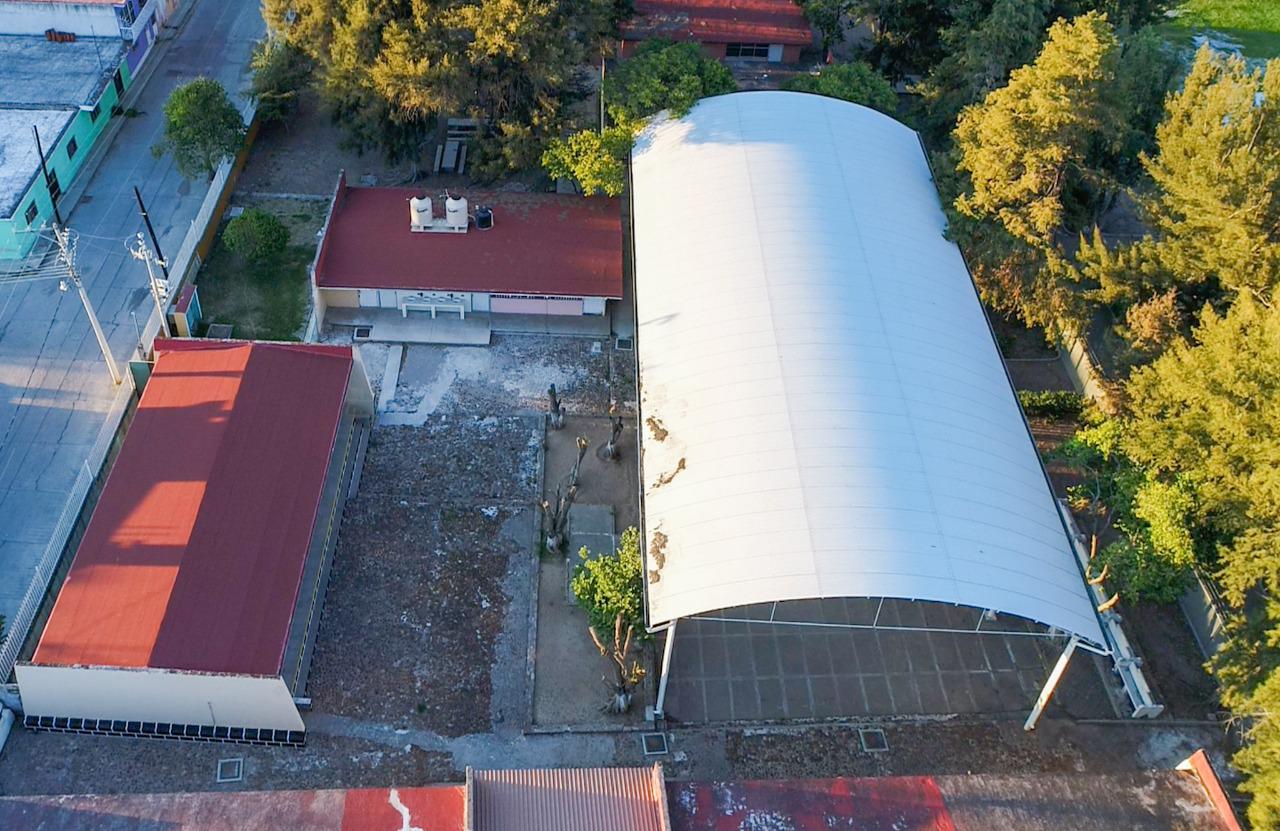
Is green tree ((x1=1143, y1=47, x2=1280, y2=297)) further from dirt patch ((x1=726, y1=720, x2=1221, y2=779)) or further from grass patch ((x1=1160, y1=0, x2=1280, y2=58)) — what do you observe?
grass patch ((x1=1160, y1=0, x2=1280, y2=58))

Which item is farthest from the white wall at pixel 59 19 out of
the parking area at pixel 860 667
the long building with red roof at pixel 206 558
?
the parking area at pixel 860 667

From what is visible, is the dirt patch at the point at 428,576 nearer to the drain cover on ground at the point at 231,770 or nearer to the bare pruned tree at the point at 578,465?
the bare pruned tree at the point at 578,465

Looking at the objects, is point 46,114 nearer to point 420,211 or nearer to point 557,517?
point 420,211

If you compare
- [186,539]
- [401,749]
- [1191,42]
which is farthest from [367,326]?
[1191,42]

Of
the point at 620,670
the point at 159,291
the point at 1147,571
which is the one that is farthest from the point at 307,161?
the point at 1147,571

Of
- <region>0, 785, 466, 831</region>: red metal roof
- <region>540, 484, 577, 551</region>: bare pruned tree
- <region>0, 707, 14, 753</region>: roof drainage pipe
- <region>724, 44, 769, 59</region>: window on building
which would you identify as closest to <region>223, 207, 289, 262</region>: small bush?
<region>540, 484, 577, 551</region>: bare pruned tree

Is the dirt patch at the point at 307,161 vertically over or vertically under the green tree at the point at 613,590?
under
